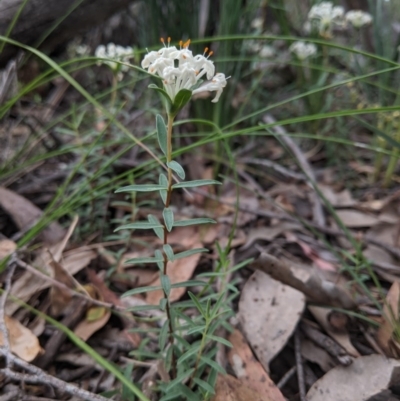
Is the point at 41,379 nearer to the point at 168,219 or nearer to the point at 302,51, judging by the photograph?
the point at 168,219

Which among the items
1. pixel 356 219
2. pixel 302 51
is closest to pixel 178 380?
pixel 356 219

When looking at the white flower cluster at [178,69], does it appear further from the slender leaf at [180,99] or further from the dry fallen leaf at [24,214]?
the dry fallen leaf at [24,214]

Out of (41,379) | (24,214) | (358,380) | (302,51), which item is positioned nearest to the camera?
(41,379)

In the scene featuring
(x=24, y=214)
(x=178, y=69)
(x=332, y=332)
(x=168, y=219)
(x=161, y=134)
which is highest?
(x=178, y=69)

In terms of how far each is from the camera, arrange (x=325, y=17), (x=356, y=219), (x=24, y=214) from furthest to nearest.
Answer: (x=325, y=17), (x=356, y=219), (x=24, y=214)

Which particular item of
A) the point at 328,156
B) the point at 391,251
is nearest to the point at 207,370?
the point at 391,251
